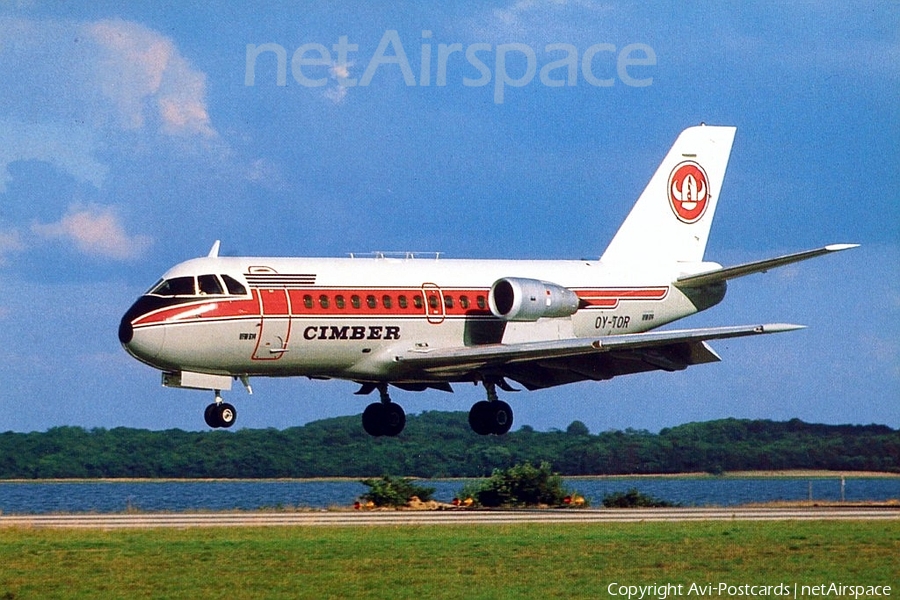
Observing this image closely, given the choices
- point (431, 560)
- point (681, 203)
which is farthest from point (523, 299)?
point (431, 560)

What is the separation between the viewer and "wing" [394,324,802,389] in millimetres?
43406

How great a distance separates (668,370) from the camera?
4641 centimetres

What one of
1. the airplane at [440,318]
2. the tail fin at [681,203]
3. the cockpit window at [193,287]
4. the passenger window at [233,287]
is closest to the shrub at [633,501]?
the airplane at [440,318]

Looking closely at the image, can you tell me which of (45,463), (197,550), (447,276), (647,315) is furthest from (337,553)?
(45,463)

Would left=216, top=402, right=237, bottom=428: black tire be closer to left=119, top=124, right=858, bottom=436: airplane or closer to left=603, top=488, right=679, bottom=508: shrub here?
left=119, top=124, right=858, bottom=436: airplane

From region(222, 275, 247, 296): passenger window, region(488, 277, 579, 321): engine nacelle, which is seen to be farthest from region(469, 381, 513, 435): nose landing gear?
region(222, 275, 247, 296): passenger window

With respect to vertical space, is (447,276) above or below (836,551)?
above

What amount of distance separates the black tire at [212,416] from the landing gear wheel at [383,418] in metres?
6.30

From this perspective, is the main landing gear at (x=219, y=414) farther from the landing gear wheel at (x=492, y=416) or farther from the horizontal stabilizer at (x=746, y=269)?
the horizontal stabilizer at (x=746, y=269)

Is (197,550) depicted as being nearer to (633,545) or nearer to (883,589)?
(633,545)

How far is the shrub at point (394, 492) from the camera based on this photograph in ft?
162

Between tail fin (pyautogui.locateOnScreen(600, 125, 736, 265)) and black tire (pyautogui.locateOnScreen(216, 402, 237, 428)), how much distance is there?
13466 millimetres

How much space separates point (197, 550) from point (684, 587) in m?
9.77

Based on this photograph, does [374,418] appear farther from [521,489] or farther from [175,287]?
[175,287]
